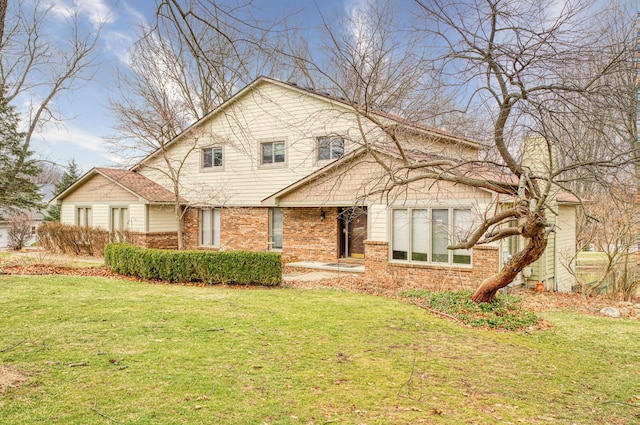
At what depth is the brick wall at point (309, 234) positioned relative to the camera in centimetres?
1688

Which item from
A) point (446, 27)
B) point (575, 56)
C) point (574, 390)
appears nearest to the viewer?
point (574, 390)

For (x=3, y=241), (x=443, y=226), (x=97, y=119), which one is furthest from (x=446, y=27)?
(x=3, y=241)

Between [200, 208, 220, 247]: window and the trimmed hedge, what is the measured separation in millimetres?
7182

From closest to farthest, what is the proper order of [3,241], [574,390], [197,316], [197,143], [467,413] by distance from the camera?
[467,413], [574,390], [197,316], [197,143], [3,241]

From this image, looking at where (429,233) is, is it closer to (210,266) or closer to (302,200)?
(302,200)

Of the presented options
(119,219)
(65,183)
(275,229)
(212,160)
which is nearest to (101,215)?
(119,219)

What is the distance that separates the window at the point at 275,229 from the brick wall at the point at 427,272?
18.6 ft

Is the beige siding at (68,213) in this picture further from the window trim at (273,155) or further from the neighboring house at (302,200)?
the window trim at (273,155)

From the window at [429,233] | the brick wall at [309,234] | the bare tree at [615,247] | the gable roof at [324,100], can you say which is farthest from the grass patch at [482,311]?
the brick wall at [309,234]

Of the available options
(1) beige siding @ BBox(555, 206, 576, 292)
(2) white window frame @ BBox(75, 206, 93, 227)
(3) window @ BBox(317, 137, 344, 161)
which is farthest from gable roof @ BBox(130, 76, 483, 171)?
(1) beige siding @ BBox(555, 206, 576, 292)

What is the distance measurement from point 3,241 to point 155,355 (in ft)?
92.9

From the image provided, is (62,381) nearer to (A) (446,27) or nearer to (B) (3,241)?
(A) (446,27)

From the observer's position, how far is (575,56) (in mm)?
6504

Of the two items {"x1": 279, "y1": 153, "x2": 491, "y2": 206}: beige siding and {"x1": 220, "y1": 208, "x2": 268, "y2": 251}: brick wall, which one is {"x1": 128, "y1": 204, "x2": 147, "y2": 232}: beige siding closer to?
{"x1": 220, "y1": 208, "x2": 268, "y2": 251}: brick wall
